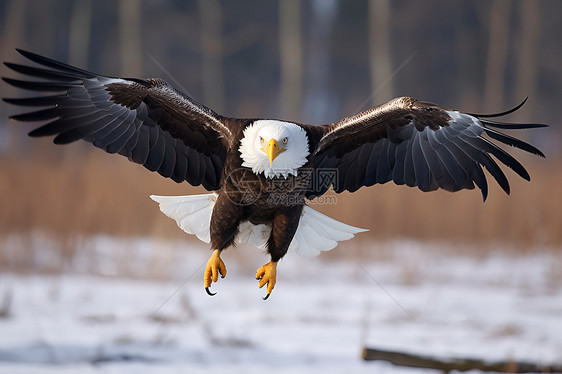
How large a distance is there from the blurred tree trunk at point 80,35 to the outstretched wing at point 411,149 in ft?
48.5

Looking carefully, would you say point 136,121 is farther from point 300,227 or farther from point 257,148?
point 300,227

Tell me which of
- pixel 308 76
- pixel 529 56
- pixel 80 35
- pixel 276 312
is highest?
pixel 308 76

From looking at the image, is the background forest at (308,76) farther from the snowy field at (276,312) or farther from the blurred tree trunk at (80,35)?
the snowy field at (276,312)

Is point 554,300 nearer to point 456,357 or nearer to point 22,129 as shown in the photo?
point 456,357

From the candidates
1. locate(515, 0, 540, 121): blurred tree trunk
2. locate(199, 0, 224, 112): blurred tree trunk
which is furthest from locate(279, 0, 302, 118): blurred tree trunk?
locate(515, 0, 540, 121): blurred tree trunk

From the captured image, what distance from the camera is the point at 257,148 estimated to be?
3.06 metres

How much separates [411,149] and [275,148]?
108 cm

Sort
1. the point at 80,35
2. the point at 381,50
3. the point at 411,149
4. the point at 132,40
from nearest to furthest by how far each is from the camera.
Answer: the point at 411,149
the point at 381,50
the point at 132,40
the point at 80,35

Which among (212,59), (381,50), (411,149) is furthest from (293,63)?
(411,149)

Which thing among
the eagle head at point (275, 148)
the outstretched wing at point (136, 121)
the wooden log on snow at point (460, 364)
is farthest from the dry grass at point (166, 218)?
the eagle head at point (275, 148)

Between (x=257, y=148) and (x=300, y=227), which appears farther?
(x=300, y=227)

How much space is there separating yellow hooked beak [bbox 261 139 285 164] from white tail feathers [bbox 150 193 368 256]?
96 cm

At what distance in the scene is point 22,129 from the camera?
851cm

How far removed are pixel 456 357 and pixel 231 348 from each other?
1.79 m
